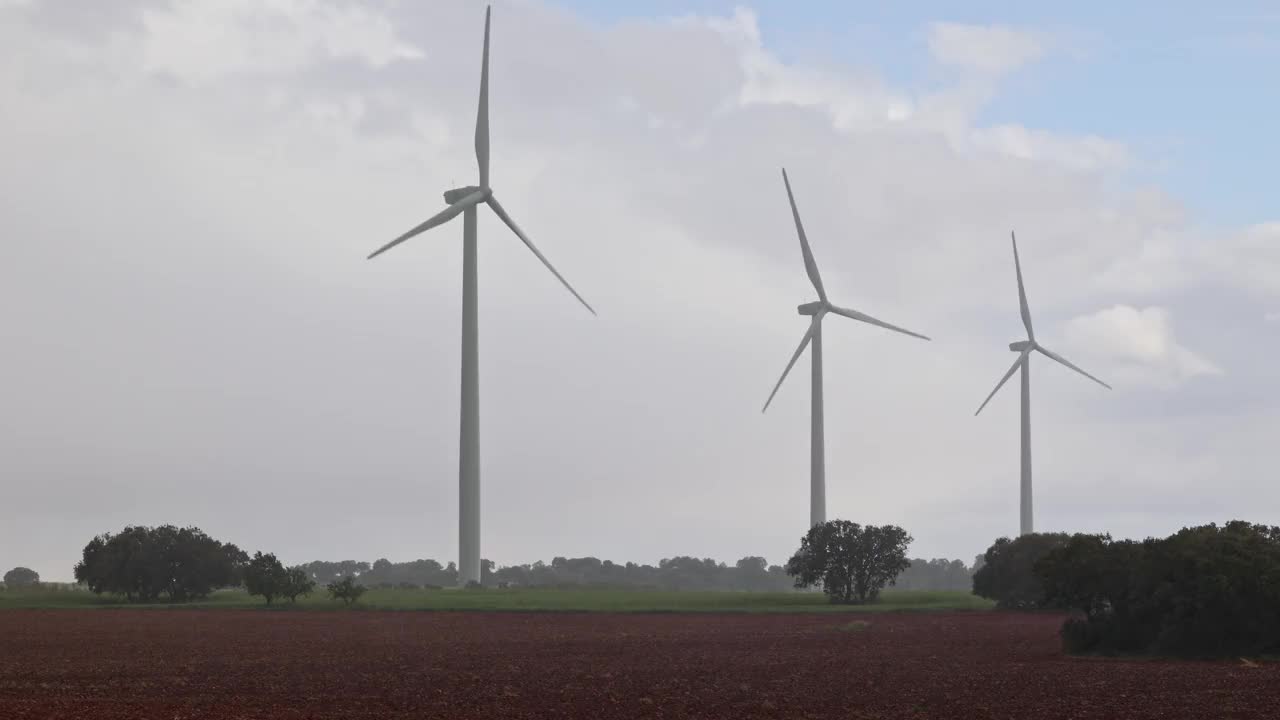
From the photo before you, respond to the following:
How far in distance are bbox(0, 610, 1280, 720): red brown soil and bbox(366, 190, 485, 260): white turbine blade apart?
151ft

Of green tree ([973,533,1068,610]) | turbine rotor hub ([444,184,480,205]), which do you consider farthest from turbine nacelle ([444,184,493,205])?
green tree ([973,533,1068,610])

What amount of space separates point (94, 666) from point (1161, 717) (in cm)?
4058

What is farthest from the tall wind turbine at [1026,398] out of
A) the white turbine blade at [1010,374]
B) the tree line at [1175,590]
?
the tree line at [1175,590]

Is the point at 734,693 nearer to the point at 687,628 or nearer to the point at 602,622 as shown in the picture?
the point at 687,628

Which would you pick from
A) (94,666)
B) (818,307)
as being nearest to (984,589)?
(818,307)

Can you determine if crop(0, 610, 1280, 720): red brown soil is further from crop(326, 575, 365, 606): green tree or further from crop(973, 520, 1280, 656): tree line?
crop(326, 575, 365, 606): green tree

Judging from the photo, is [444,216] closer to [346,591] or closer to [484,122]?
[484,122]

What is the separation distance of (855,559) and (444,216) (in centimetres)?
4670

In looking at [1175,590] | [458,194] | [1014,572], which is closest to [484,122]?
[458,194]

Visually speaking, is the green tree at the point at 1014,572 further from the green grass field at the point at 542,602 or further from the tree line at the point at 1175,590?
the tree line at the point at 1175,590

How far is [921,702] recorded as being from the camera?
47.6 m

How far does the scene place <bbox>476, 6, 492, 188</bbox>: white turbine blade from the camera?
473ft

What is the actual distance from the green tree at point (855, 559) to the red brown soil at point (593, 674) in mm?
43680

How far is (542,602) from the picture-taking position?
136250mm
